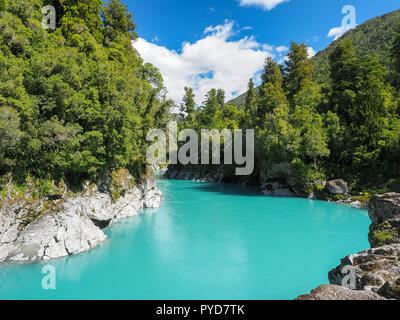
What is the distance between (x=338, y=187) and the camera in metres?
25.5

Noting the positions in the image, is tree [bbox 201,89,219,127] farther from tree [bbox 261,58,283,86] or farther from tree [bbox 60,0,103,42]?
tree [bbox 60,0,103,42]

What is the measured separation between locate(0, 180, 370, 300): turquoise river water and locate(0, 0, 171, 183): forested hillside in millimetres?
4571

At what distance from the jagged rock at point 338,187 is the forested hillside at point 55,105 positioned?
21.1m

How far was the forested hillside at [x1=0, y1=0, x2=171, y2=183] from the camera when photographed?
10.4m

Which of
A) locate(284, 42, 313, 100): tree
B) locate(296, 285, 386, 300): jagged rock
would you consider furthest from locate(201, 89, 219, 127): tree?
locate(296, 285, 386, 300): jagged rock

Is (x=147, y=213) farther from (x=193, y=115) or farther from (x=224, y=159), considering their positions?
(x=193, y=115)

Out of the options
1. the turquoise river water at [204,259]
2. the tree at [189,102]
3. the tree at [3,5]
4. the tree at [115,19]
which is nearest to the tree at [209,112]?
the tree at [189,102]

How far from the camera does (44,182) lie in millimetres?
11805

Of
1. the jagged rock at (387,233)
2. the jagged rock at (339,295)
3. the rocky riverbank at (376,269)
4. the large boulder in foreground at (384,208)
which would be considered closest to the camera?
the jagged rock at (339,295)

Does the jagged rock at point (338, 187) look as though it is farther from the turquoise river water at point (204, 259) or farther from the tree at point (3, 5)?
the tree at point (3, 5)

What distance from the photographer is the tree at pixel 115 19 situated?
80.8 ft

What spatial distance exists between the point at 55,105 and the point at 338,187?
2615 cm

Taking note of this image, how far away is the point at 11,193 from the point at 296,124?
29.5 m
